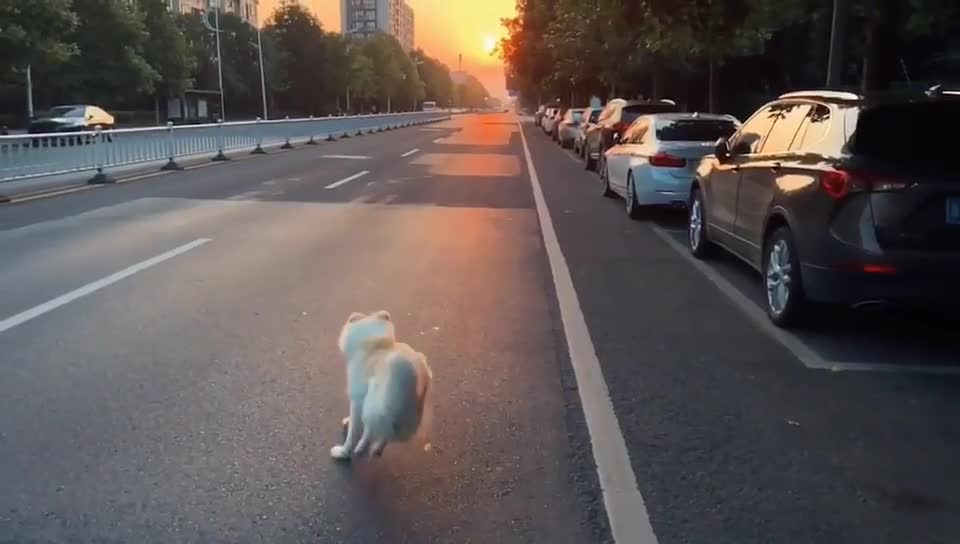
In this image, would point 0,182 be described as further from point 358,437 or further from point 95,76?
point 95,76

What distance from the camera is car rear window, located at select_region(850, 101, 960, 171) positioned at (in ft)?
20.8

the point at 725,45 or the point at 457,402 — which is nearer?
the point at 457,402

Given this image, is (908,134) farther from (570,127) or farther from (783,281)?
(570,127)

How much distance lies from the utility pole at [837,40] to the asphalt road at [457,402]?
20.1 feet

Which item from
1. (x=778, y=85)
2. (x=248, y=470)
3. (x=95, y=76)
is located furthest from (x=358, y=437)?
(x=95, y=76)

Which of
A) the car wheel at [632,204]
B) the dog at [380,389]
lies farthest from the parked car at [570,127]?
the dog at [380,389]

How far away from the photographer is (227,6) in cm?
12300

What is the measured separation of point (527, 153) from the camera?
104 ft

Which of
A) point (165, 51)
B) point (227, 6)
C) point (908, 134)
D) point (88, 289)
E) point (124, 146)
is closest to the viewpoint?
point (908, 134)

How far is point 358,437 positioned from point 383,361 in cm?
57

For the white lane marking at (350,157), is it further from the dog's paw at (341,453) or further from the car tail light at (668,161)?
the dog's paw at (341,453)

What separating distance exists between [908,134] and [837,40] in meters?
8.69

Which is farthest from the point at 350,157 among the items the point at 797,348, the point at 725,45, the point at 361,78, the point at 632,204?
the point at 361,78

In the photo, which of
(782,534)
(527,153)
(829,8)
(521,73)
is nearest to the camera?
(782,534)
